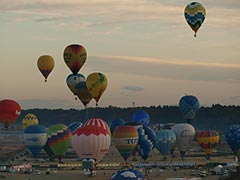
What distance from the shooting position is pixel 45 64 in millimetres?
76312

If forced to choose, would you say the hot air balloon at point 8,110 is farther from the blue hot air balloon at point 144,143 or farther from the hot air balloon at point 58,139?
the blue hot air balloon at point 144,143

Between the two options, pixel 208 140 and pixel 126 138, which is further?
pixel 208 140

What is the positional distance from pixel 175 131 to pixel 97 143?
1591cm

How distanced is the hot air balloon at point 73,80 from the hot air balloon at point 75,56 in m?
3.16

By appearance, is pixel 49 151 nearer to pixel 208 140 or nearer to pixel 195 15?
pixel 208 140

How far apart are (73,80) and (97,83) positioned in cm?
732

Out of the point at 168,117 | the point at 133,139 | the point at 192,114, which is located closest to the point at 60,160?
the point at 133,139

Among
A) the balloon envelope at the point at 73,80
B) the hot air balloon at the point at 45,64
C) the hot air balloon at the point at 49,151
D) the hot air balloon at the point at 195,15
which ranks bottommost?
the hot air balloon at the point at 49,151

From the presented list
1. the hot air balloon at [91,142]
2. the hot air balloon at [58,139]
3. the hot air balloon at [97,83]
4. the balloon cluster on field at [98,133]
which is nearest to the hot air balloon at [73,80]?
the balloon cluster on field at [98,133]

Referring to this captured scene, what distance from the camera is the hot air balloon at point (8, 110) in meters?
72.1

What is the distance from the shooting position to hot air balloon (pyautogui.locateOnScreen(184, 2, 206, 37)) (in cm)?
6481

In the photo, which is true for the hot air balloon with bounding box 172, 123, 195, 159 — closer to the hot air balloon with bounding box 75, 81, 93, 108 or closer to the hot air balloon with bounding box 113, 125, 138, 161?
the hot air balloon with bounding box 113, 125, 138, 161

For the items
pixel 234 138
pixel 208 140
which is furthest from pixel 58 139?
pixel 234 138

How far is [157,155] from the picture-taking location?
235 feet
